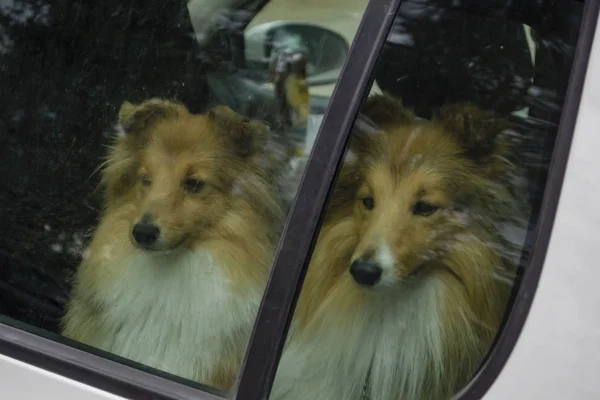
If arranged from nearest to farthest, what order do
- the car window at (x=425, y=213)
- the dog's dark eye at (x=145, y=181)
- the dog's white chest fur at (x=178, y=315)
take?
the car window at (x=425, y=213), the dog's white chest fur at (x=178, y=315), the dog's dark eye at (x=145, y=181)

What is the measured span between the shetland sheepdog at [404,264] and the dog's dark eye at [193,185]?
323 mm

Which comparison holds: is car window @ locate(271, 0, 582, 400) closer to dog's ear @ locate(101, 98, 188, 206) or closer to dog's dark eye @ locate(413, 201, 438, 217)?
dog's dark eye @ locate(413, 201, 438, 217)

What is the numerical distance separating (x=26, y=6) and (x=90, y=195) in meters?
0.46

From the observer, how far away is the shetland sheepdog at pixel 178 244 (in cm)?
159

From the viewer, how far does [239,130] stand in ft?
5.43

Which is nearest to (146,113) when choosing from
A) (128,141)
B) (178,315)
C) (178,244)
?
(128,141)

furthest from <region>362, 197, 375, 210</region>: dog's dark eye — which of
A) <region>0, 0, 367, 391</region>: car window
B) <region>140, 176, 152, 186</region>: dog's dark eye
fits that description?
<region>140, 176, 152, 186</region>: dog's dark eye

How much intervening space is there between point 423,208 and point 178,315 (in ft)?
1.76

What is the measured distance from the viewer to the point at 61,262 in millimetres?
1727

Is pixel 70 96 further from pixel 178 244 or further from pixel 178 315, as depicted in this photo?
pixel 178 315

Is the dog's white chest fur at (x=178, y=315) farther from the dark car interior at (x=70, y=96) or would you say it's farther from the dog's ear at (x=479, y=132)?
the dog's ear at (x=479, y=132)

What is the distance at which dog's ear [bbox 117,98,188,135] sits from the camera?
1703 millimetres

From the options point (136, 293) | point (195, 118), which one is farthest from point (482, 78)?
point (136, 293)

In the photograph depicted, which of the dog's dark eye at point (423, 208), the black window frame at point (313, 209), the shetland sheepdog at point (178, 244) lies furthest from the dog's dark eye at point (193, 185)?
the dog's dark eye at point (423, 208)
